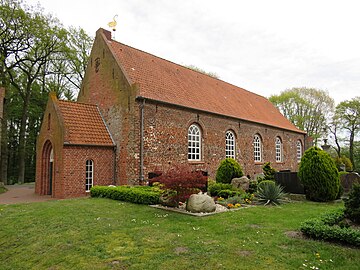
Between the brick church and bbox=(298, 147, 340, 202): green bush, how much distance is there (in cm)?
709

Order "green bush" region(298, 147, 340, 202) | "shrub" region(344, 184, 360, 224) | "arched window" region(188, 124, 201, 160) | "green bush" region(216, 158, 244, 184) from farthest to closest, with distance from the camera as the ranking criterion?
"arched window" region(188, 124, 201, 160)
"green bush" region(216, 158, 244, 184)
"green bush" region(298, 147, 340, 202)
"shrub" region(344, 184, 360, 224)

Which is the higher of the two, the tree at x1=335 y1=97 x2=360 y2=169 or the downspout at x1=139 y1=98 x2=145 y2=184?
the tree at x1=335 y1=97 x2=360 y2=169

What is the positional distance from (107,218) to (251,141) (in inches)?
668

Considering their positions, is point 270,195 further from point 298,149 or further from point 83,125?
point 298,149

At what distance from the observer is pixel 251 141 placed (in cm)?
2308

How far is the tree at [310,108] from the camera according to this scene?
139ft

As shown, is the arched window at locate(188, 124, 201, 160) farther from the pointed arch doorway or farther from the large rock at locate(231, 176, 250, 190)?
the pointed arch doorway

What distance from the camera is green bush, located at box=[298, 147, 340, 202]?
1210 centimetres

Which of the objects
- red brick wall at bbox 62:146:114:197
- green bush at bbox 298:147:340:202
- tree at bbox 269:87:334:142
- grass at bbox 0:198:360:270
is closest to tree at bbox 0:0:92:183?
red brick wall at bbox 62:146:114:197

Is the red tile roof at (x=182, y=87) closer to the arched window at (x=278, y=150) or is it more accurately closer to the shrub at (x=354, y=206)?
the arched window at (x=278, y=150)

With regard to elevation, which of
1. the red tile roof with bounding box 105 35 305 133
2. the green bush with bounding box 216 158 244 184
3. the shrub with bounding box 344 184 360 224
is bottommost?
the shrub with bounding box 344 184 360 224

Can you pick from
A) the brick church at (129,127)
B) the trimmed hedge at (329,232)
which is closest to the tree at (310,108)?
the brick church at (129,127)

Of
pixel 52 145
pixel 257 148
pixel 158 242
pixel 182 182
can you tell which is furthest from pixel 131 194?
pixel 257 148

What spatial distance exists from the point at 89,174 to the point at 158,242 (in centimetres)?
976
